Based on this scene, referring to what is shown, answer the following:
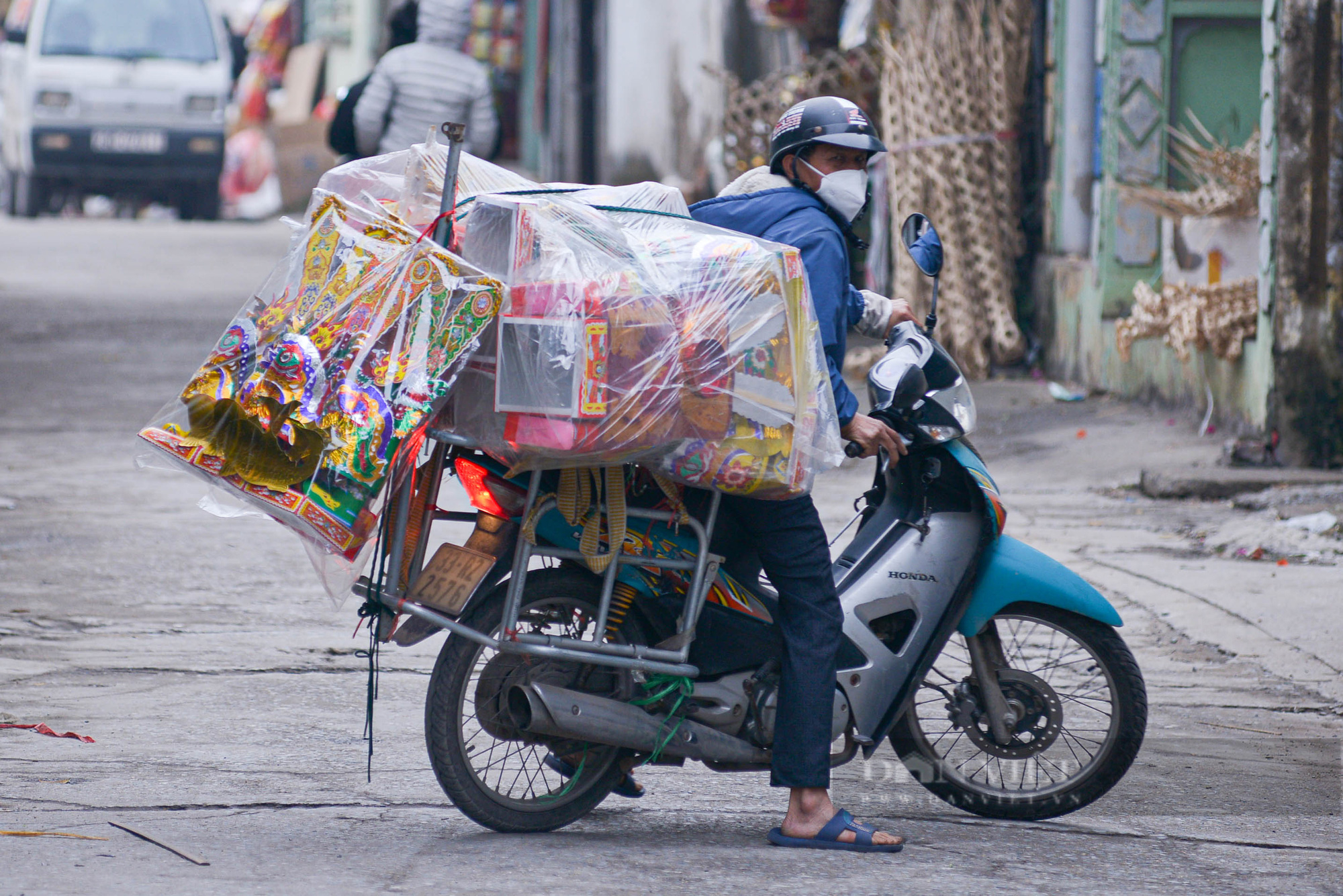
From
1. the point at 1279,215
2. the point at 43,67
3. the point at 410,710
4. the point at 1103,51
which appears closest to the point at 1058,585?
the point at 410,710

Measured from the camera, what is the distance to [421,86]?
8766 mm

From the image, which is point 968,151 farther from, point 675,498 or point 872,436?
point 675,498

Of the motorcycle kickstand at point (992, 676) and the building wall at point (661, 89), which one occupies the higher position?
the building wall at point (661, 89)

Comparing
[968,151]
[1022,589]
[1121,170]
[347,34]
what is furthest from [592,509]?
[347,34]

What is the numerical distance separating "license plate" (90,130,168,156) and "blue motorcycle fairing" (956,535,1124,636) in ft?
53.4

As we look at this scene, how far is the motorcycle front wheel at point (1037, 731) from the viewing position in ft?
12.5

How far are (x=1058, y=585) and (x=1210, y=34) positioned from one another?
685 centimetres

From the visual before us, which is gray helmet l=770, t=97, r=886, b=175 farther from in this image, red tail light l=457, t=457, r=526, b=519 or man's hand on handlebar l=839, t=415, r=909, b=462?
red tail light l=457, t=457, r=526, b=519

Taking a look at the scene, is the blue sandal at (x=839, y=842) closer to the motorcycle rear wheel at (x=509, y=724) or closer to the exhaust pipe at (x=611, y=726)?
the exhaust pipe at (x=611, y=726)

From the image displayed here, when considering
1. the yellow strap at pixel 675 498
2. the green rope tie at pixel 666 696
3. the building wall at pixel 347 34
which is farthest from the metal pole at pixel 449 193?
the building wall at pixel 347 34

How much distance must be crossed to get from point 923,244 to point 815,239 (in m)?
0.33

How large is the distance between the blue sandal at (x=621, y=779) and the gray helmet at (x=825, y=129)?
4.55 ft

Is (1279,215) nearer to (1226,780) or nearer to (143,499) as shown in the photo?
(1226,780)

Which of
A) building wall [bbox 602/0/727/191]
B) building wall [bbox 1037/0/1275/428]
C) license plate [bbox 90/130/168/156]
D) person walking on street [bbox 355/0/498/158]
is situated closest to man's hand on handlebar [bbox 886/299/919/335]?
person walking on street [bbox 355/0/498/158]
